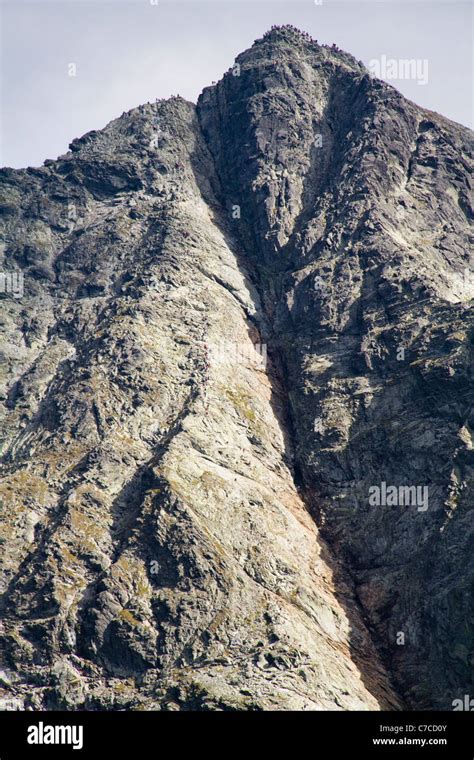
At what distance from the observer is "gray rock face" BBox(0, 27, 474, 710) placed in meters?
67.2

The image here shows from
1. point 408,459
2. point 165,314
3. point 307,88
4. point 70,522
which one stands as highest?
point 307,88

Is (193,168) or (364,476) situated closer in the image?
(364,476)

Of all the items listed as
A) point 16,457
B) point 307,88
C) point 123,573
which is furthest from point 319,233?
point 123,573

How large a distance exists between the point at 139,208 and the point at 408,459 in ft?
193

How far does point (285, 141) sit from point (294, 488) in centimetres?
6140

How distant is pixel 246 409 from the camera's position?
88.9 meters

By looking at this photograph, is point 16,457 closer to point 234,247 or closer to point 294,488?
point 294,488

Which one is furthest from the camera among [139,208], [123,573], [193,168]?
[193,168]

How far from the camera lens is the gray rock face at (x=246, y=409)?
67.2 metres

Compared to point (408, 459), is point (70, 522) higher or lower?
lower

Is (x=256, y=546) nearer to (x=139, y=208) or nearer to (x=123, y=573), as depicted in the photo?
(x=123, y=573)

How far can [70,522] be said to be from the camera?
74875 millimetres

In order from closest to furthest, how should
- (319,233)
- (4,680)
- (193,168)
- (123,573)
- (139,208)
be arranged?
1. (4,680)
2. (123,573)
3. (319,233)
4. (139,208)
5. (193,168)

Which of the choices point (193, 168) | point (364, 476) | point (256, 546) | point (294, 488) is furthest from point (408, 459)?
point (193, 168)
